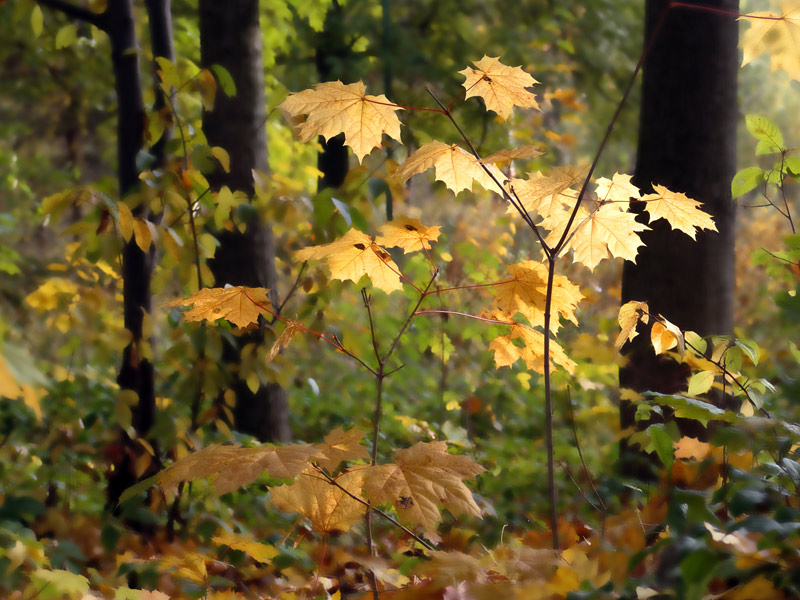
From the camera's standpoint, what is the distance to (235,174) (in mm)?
3551

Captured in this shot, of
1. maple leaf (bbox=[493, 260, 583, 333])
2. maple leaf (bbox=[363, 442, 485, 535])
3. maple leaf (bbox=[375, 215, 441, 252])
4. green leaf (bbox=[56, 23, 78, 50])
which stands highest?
green leaf (bbox=[56, 23, 78, 50])

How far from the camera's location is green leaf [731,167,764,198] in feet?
6.20

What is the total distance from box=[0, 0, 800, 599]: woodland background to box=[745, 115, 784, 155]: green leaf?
0.11m

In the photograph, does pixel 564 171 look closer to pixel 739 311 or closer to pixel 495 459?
pixel 495 459

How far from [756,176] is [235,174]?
2524mm

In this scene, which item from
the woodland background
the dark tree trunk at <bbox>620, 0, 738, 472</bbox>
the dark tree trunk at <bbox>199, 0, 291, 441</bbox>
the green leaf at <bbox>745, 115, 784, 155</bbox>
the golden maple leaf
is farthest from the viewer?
the dark tree trunk at <bbox>199, 0, 291, 441</bbox>

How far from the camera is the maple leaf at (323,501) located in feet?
4.61

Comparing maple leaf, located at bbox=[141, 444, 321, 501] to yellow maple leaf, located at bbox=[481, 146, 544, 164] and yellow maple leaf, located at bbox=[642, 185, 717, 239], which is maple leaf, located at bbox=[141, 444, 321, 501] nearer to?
yellow maple leaf, located at bbox=[481, 146, 544, 164]

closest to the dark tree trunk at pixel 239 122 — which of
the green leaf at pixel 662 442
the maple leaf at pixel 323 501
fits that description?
the maple leaf at pixel 323 501

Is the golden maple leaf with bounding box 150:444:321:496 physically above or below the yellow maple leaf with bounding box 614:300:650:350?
below

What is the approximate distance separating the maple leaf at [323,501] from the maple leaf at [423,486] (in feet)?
0.64

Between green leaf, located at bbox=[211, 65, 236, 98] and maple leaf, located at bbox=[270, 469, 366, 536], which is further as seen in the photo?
green leaf, located at bbox=[211, 65, 236, 98]

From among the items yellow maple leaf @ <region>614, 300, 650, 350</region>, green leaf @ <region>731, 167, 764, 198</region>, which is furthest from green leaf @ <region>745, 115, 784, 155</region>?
yellow maple leaf @ <region>614, 300, 650, 350</region>

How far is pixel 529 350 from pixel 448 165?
0.54 metres
